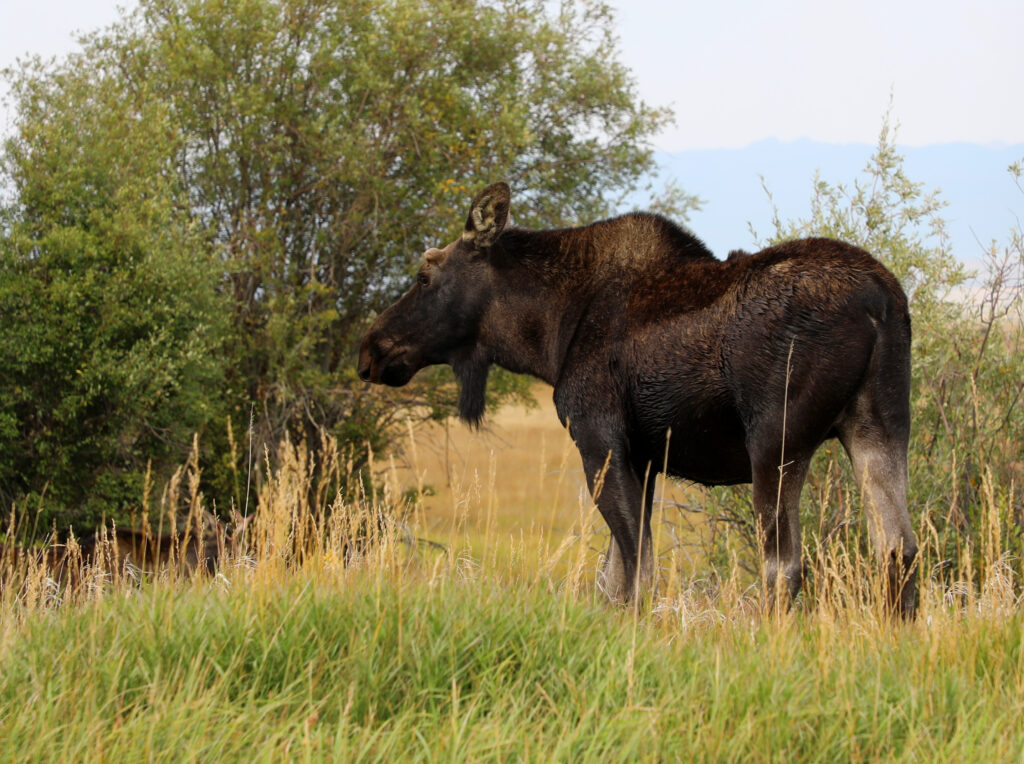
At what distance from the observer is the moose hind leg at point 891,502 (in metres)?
5.55

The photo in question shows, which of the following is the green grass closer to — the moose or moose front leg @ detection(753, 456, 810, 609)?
the moose

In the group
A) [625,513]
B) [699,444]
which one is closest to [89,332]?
[625,513]

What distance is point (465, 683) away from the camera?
415 centimetres

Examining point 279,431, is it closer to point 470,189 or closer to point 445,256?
point 470,189

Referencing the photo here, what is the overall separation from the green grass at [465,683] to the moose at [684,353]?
0.66 m

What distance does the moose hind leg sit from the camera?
18.2 feet

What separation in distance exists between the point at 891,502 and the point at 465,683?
8.64 feet

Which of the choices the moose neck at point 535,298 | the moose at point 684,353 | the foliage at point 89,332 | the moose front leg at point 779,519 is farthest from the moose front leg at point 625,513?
the foliage at point 89,332

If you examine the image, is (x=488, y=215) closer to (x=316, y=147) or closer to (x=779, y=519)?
(x=779, y=519)

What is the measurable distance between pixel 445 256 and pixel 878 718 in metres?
4.37

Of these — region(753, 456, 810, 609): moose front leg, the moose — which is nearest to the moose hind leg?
the moose

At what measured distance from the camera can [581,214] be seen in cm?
1808

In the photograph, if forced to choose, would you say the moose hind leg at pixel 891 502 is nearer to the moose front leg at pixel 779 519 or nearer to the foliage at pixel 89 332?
the moose front leg at pixel 779 519

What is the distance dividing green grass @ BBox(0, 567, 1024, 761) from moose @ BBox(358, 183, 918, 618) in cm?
66
